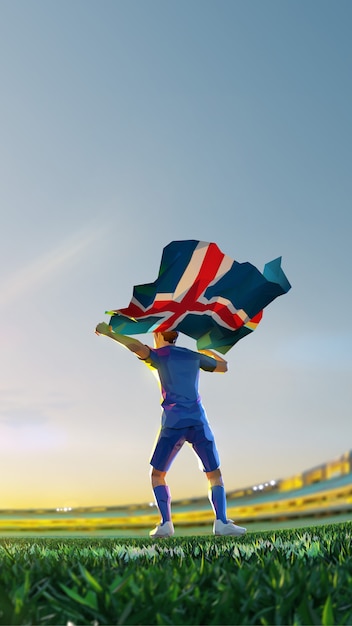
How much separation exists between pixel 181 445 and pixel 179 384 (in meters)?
0.65

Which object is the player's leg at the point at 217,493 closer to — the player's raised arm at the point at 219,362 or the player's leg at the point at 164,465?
the player's leg at the point at 164,465

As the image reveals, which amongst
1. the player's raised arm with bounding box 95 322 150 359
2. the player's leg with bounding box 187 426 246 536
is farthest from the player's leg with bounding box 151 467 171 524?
the player's raised arm with bounding box 95 322 150 359

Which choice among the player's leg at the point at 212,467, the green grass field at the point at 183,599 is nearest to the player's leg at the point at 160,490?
the player's leg at the point at 212,467

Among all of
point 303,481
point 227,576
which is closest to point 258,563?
point 227,576

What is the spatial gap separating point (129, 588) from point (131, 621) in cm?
37

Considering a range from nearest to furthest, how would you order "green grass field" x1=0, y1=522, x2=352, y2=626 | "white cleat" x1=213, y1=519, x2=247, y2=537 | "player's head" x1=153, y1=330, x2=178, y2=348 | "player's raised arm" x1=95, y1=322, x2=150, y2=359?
"green grass field" x1=0, y1=522, x2=352, y2=626
"white cleat" x1=213, y1=519, x2=247, y2=537
"player's raised arm" x1=95, y1=322, x2=150, y2=359
"player's head" x1=153, y1=330, x2=178, y2=348

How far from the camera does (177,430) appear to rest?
21.1 ft

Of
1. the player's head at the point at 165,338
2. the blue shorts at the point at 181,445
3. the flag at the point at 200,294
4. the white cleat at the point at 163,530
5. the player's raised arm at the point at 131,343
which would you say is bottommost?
the white cleat at the point at 163,530

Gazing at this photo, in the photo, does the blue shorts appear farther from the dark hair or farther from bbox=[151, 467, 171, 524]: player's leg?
the dark hair

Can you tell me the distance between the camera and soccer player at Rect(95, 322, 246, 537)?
21.1ft

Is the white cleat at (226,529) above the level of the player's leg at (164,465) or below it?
below

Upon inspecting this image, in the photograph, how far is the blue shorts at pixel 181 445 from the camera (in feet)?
21.1

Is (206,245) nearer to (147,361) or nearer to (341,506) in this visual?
(147,361)

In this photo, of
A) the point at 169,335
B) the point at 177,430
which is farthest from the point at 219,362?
the point at 177,430
